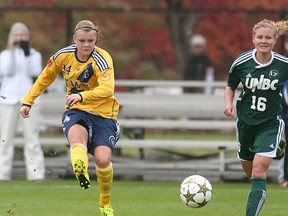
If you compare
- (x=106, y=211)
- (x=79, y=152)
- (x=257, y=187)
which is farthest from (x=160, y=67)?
(x=257, y=187)

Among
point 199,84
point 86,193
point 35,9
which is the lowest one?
point 86,193

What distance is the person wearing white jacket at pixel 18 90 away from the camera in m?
14.0

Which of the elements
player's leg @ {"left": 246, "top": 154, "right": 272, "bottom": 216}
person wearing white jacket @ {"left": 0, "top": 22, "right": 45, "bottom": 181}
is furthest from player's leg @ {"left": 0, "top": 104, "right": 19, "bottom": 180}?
player's leg @ {"left": 246, "top": 154, "right": 272, "bottom": 216}

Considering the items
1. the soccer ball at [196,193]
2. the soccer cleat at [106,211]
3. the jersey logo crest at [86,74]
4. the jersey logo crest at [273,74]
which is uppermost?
the jersey logo crest at [273,74]

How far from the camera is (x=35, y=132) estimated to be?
14188 mm

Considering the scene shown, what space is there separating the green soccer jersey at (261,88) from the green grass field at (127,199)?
1.44 m

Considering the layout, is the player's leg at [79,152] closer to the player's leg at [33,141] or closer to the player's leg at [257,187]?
the player's leg at [257,187]

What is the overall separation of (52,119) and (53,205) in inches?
166

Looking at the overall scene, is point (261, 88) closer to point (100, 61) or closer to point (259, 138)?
point (259, 138)

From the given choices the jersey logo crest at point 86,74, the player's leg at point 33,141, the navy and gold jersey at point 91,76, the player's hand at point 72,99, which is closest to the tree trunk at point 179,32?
the player's leg at point 33,141

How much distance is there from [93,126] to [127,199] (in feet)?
8.04

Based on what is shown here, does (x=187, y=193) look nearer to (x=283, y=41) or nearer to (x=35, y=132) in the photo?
(x=35, y=132)

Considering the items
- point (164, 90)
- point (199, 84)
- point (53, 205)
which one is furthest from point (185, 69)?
point (53, 205)

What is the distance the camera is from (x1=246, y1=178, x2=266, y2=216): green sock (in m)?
8.94
